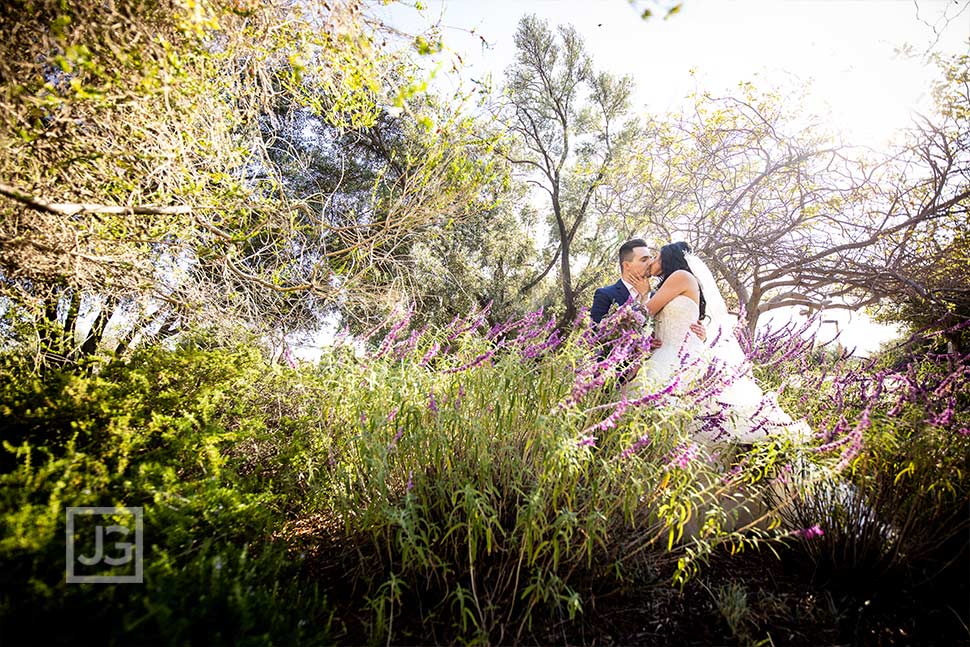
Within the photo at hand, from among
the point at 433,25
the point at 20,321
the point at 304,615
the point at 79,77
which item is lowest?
the point at 304,615

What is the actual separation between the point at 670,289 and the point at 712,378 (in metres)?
1.34

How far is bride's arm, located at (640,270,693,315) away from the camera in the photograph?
3.36 metres

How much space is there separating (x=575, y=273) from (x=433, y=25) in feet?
35.2

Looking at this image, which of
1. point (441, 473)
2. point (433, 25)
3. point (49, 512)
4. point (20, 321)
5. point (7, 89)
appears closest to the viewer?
point (49, 512)

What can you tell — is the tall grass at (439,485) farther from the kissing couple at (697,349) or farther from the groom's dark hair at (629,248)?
the groom's dark hair at (629,248)

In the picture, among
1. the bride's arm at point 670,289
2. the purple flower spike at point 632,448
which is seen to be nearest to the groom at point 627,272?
the bride's arm at point 670,289

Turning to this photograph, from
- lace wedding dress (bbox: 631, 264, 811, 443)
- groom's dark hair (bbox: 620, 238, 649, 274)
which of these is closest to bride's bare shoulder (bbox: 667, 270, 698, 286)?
lace wedding dress (bbox: 631, 264, 811, 443)

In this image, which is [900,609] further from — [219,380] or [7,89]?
[7,89]

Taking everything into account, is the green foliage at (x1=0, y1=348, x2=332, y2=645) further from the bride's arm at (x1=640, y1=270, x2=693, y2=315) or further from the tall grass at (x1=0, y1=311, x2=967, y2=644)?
the bride's arm at (x1=640, y1=270, x2=693, y2=315)

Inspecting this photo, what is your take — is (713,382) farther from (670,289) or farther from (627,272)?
(627,272)

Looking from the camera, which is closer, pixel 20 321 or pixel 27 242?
pixel 27 242

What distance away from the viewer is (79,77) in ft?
6.63

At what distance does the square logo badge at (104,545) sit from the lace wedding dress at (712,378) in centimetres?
206

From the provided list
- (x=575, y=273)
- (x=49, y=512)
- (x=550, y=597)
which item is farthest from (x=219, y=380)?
(x=575, y=273)
